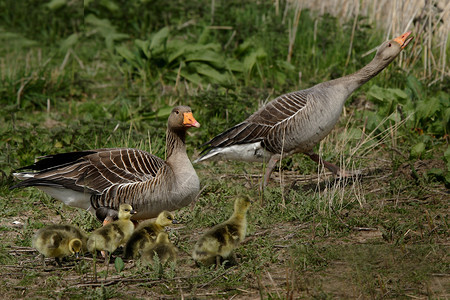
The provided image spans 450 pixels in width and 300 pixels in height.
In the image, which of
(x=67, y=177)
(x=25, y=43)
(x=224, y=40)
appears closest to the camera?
(x=67, y=177)

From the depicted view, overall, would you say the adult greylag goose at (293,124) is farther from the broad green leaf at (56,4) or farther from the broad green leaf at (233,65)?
the broad green leaf at (56,4)

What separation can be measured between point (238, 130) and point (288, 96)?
2.59 feet

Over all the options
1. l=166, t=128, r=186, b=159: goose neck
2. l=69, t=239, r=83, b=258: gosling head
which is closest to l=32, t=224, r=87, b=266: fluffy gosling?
l=69, t=239, r=83, b=258: gosling head

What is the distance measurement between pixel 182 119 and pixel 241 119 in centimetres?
284

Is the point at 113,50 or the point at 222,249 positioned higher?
the point at 222,249

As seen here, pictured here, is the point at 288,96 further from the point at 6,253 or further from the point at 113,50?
the point at 113,50

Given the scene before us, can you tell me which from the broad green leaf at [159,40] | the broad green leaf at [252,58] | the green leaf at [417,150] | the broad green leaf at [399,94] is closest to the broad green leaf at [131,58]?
the broad green leaf at [159,40]

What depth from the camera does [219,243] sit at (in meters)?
5.49

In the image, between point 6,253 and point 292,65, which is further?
point 292,65

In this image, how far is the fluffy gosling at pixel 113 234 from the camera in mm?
5704

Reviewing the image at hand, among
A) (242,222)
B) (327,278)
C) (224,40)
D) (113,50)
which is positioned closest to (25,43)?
(113,50)

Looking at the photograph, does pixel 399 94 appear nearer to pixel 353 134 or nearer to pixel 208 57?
pixel 353 134

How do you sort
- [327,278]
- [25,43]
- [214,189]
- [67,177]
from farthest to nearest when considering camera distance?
[25,43] → [214,189] → [67,177] → [327,278]

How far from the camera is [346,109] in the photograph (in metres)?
10.4
